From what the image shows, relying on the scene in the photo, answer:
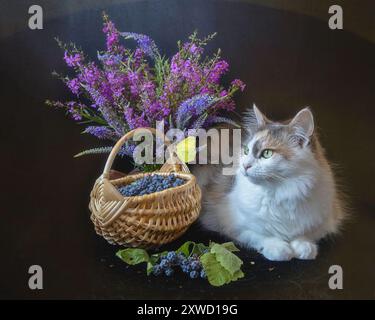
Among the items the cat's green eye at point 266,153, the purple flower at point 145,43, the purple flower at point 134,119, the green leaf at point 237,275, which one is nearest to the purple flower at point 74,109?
the purple flower at point 134,119

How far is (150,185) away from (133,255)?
0.26 metres

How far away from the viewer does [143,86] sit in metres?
1.74

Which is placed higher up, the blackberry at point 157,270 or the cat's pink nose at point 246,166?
the cat's pink nose at point 246,166

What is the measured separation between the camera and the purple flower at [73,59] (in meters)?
1.76

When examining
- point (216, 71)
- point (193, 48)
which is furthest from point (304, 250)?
point (193, 48)

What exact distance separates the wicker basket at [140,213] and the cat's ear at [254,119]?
0.32 meters

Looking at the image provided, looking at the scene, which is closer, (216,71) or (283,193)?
(283,193)

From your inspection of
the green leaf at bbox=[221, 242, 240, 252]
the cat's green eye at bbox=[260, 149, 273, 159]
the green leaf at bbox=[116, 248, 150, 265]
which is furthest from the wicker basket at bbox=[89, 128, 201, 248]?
the cat's green eye at bbox=[260, 149, 273, 159]

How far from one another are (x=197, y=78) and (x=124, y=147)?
1.32ft

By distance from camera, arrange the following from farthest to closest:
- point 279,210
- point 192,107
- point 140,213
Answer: point 192,107 < point 279,210 < point 140,213

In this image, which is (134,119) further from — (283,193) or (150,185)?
(283,193)

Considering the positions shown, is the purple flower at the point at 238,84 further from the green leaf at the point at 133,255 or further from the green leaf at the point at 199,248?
the green leaf at the point at 133,255

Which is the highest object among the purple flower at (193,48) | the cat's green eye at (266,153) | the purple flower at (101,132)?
the purple flower at (193,48)

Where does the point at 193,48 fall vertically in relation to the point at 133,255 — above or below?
above
